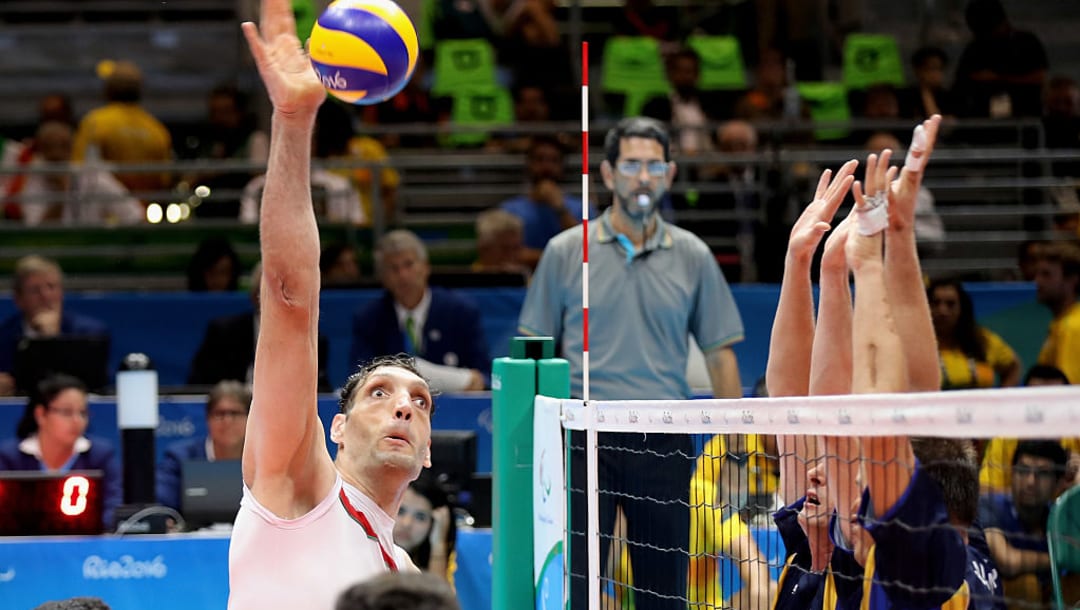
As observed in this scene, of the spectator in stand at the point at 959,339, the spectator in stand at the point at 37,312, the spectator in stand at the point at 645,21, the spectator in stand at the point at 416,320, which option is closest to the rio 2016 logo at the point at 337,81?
the spectator in stand at the point at 416,320

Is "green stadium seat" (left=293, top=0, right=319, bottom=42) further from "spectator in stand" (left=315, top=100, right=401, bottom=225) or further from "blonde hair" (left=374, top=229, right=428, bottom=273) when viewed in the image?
"blonde hair" (left=374, top=229, right=428, bottom=273)

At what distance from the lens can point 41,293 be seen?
980 centimetres

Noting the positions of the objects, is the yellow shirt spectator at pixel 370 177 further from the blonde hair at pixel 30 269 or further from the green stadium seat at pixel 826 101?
the green stadium seat at pixel 826 101

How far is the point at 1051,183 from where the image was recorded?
11969 millimetres

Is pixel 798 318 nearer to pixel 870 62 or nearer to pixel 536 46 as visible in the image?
pixel 536 46

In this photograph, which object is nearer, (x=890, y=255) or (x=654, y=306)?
(x=890, y=255)

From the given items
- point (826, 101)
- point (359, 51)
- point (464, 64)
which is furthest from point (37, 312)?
point (826, 101)

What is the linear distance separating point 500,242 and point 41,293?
123 inches

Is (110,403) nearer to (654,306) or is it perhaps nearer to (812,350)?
(654,306)

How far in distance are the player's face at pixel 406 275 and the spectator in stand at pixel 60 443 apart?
2.03m

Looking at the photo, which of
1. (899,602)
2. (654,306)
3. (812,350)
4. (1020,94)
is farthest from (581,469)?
(1020,94)

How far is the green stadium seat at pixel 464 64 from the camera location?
46.4 feet

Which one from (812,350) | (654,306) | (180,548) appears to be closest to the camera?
(812,350)

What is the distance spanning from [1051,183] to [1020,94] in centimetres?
166
